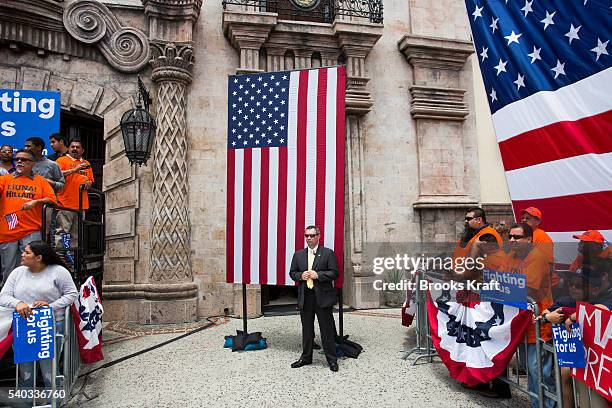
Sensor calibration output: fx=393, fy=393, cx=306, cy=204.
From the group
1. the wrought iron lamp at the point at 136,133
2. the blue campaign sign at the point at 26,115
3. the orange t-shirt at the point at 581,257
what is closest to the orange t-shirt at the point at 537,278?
the orange t-shirt at the point at 581,257

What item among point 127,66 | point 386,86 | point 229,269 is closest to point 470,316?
point 229,269

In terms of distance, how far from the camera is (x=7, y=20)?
26.2 ft

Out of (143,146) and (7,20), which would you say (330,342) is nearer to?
(143,146)

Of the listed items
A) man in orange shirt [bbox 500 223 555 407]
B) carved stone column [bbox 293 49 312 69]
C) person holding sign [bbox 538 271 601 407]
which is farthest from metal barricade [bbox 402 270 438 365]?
carved stone column [bbox 293 49 312 69]

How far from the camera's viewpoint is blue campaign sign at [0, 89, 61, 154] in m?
6.89

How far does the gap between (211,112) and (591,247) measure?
7.95 m

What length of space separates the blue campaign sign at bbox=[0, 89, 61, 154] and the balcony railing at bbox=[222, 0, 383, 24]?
5361 millimetres

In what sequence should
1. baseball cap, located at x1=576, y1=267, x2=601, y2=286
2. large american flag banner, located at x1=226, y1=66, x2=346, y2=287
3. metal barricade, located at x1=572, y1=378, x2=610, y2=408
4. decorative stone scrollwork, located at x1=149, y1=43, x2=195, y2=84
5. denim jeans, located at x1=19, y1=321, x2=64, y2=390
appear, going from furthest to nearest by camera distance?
decorative stone scrollwork, located at x1=149, y1=43, x2=195, y2=84
large american flag banner, located at x1=226, y1=66, x2=346, y2=287
denim jeans, located at x1=19, y1=321, x2=64, y2=390
baseball cap, located at x1=576, y1=267, x2=601, y2=286
metal barricade, located at x1=572, y1=378, x2=610, y2=408

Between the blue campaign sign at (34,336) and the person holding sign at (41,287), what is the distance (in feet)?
0.65

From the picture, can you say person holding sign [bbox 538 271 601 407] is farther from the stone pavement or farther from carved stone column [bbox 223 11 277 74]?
carved stone column [bbox 223 11 277 74]

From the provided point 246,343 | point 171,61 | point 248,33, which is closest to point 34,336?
point 246,343

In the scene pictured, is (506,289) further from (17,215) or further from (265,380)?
(17,215)

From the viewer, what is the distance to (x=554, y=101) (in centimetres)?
309

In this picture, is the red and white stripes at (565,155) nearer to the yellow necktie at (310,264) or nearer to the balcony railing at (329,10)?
the yellow necktie at (310,264)
